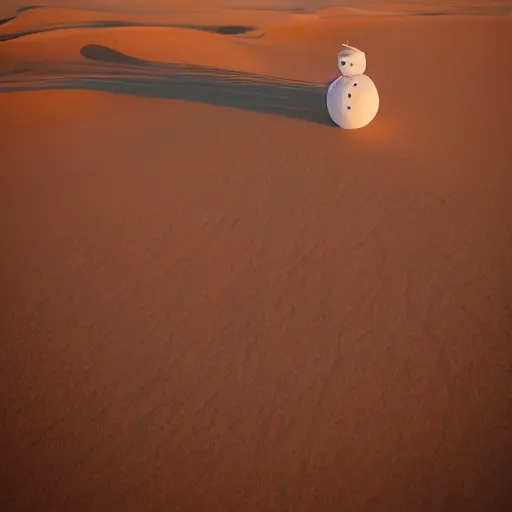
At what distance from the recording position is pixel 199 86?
7.24 metres

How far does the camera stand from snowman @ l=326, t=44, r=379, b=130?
5.04m

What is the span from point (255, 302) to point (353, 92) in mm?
2845

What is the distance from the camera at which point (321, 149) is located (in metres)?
5.20

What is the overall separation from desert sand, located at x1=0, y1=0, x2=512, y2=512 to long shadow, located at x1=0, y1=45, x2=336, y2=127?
0.09 meters

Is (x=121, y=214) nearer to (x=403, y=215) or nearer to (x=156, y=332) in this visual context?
(x=156, y=332)

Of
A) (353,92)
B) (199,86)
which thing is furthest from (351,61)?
(199,86)

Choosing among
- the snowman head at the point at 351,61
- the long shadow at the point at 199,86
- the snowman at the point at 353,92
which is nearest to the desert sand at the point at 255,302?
the long shadow at the point at 199,86

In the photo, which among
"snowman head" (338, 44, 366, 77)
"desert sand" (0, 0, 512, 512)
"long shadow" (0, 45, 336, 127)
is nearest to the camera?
"desert sand" (0, 0, 512, 512)

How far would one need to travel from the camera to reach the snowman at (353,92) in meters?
5.04

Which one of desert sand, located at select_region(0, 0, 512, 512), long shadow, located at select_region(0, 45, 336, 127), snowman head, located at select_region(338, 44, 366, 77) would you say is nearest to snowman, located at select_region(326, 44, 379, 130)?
snowman head, located at select_region(338, 44, 366, 77)

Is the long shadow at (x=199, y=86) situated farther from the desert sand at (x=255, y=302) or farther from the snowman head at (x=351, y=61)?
the snowman head at (x=351, y=61)

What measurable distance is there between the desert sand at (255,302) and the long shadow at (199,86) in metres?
0.09

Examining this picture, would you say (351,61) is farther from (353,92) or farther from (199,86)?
(199,86)

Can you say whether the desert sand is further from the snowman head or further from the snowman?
the snowman head
